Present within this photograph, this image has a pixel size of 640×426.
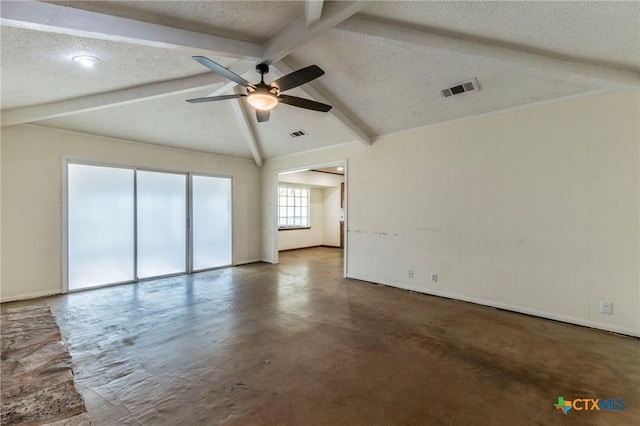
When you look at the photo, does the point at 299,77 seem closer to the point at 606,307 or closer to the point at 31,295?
the point at 606,307

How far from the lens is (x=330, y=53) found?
11.2 ft

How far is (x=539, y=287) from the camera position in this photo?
367 cm

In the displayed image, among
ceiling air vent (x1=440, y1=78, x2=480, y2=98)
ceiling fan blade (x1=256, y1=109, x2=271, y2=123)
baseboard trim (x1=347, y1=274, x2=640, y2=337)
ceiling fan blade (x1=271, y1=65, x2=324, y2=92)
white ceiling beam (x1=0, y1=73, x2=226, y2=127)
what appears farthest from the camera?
Answer: white ceiling beam (x1=0, y1=73, x2=226, y2=127)

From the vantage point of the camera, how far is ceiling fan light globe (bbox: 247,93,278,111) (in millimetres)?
2840

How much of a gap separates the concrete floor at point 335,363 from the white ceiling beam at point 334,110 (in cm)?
279

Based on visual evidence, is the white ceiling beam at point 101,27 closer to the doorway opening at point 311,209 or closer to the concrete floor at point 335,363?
the concrete floor at point 335,363

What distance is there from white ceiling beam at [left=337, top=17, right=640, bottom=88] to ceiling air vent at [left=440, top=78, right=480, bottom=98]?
63cm

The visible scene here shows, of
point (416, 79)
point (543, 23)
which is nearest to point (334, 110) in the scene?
point (416, 79)

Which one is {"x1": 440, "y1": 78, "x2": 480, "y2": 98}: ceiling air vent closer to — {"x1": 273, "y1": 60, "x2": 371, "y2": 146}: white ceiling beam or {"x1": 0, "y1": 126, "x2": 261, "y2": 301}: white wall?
{"x1": 273, "y1": 60, "x2": 371, "y2": 146}: white ceiling beam

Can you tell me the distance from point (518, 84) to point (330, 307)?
3.68m

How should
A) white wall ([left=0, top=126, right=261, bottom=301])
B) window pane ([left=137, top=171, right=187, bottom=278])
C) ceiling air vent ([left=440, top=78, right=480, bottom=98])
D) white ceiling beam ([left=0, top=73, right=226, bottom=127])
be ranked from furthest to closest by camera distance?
window pane ([left=137, top=171, right=187, bottom=278]) → white wall ([left=0, top=126, right=261, bottom=301]) → white ceiling beam ([left=0, top=73, right=226, bottom=127]) → ceiling air vent ([left=440, top=78, right=480, bottom=98])

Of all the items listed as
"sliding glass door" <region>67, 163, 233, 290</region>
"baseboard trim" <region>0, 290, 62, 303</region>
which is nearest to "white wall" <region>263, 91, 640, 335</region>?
"sliding glass door" <region>67, 163, 233, 290</region>

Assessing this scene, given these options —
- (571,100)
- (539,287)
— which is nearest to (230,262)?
(539,287)

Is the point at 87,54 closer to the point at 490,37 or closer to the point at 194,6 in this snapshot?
the point at 194,6
